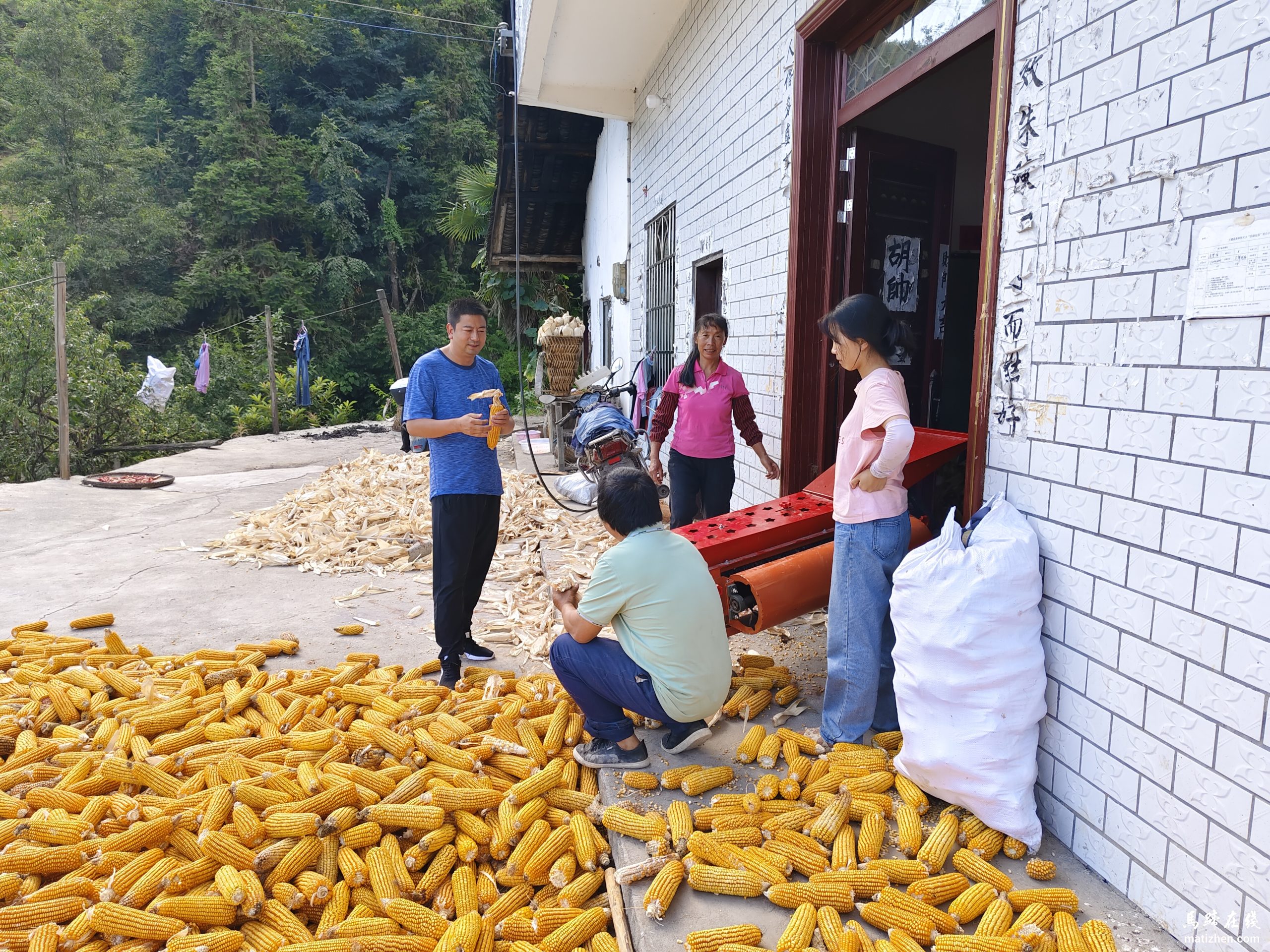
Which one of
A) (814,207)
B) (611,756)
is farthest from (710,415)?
(611,756)

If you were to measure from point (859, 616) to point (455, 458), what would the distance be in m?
2.34

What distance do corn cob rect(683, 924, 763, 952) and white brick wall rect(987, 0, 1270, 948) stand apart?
4.03 ft

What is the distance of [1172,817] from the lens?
225 centimetres

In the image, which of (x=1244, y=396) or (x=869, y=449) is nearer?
(x=1244, y=396)

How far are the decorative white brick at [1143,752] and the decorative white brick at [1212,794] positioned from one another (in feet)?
0.11

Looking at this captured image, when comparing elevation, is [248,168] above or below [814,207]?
above

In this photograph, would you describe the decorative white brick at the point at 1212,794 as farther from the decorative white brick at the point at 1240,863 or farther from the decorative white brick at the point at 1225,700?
the decorative white brick at the point at 1225,700

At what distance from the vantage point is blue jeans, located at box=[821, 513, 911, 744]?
3.27m

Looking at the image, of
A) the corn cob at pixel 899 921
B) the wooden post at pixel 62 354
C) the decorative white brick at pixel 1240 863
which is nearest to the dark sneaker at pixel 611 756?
the corn cob at pixel 899 921

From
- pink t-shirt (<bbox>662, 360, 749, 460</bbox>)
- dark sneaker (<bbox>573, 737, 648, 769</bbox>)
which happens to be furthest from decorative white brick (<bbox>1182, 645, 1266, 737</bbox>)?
pink t-shirt (<bbox>662, 360, 749, 460</bbox>)

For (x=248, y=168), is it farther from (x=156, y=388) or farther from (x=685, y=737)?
(x=685, y=737)

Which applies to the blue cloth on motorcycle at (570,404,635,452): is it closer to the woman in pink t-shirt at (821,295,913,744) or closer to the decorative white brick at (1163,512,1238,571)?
the woman in pink t-shirt at (821,295,913,744)

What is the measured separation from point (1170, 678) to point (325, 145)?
36.8 meters

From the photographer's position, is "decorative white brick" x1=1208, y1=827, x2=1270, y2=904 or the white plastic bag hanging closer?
"decorative white brick" x1=1208, y1=827, x2=1270, y2=904
